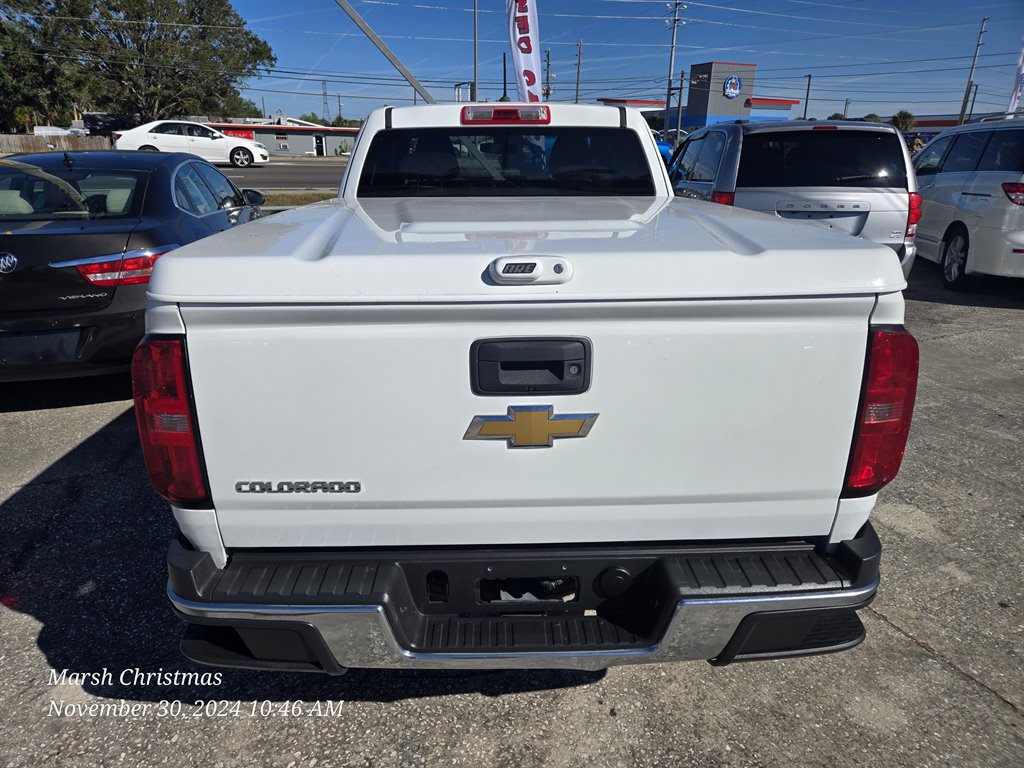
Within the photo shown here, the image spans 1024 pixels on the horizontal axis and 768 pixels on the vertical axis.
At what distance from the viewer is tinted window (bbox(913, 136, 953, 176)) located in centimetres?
916

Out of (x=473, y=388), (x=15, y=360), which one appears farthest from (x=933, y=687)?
(x=15, y=360)

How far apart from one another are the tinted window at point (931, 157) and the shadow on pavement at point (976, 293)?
4.94ft

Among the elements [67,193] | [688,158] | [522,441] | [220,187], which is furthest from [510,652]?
[688,158]

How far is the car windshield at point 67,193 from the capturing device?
4.75 m

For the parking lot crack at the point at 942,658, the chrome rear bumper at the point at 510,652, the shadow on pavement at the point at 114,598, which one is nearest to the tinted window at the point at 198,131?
the shadow on pavement at the point at 114,598

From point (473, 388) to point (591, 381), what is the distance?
0.30m

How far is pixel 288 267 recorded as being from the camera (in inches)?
65.2

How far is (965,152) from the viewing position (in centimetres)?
854

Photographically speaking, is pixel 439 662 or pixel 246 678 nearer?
pixel 439 662

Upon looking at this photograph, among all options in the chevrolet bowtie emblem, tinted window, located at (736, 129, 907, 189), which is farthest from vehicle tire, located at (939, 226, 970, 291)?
the chevrolet bowtie emblem

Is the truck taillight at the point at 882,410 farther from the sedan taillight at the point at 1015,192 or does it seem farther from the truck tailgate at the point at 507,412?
the sedan taillight at the point at 1015,192

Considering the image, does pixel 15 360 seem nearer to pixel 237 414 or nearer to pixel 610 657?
pixel 237 414

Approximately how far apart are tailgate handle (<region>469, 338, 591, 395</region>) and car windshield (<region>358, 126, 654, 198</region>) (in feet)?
6.93

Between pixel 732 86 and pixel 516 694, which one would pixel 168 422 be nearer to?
pixel 516 694
